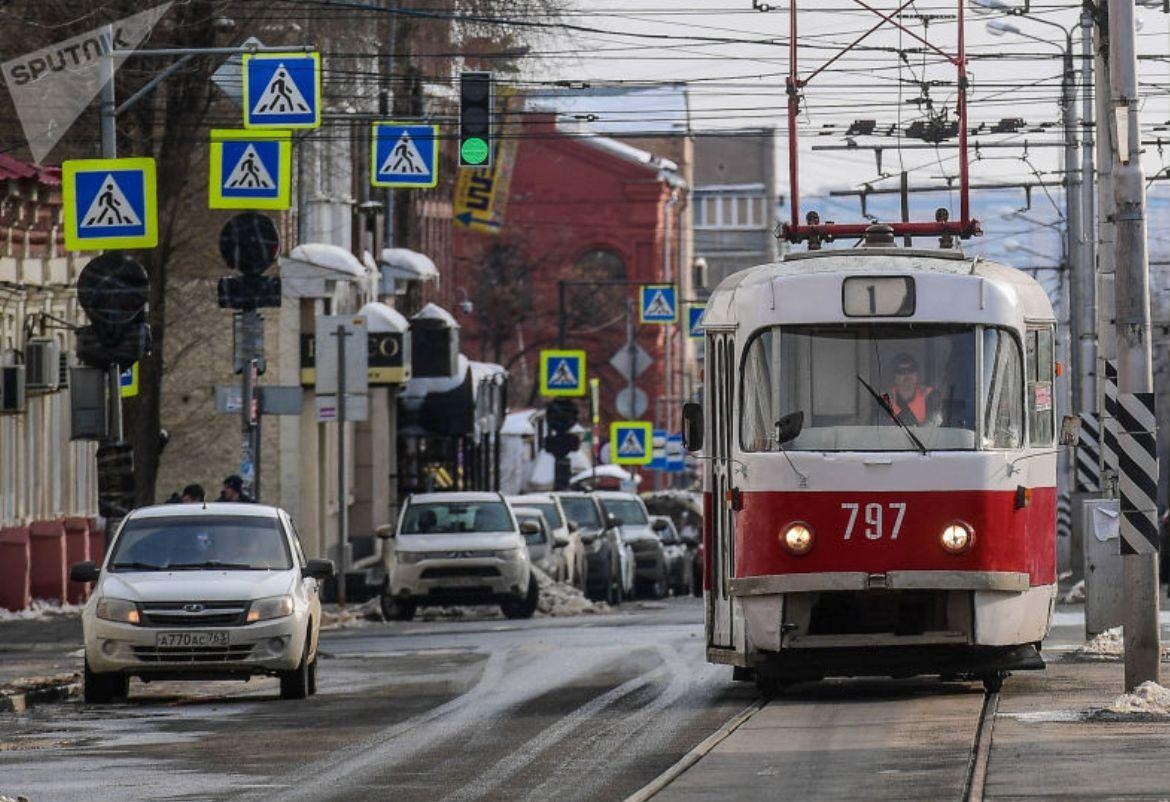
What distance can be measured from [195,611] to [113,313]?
7356 mm

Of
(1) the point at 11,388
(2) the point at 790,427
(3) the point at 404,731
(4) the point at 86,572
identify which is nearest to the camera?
(3) the point at 404,731

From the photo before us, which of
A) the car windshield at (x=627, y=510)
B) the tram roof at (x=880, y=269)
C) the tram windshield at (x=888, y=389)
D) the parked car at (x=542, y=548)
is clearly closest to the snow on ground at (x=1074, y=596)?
the parked car at (x=542, y=548)

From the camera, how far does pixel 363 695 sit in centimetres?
2350

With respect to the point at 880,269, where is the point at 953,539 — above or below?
below

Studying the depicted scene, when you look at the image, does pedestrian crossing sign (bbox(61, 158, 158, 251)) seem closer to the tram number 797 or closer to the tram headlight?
the tram number 797

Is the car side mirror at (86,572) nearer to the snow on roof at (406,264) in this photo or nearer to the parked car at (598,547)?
the parked car at (598,547)

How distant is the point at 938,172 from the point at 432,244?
42.3m

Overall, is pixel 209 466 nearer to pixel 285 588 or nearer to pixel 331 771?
pixel 285 588

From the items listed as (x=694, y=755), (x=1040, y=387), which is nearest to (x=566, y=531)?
(x=1040, y=387)

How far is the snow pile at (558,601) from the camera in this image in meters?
41.7

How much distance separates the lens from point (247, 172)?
34.0 metres

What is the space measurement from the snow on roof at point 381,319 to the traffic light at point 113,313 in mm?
27790

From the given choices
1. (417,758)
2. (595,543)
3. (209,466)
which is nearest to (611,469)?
(209,466)

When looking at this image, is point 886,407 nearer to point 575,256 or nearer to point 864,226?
point 864,226
